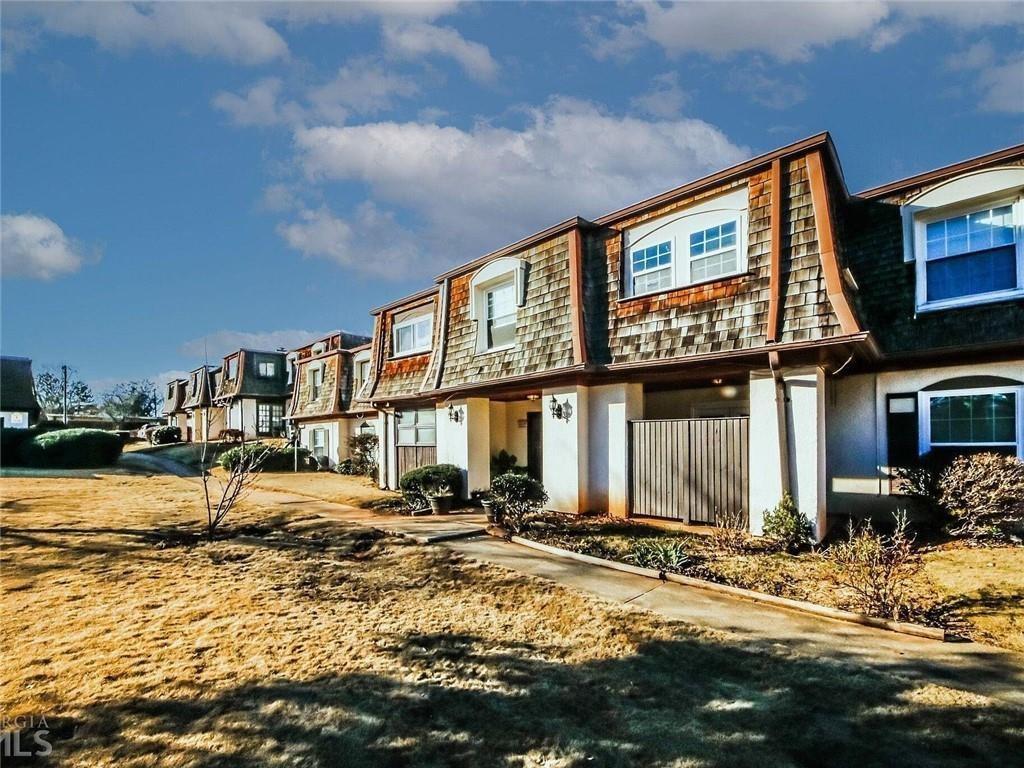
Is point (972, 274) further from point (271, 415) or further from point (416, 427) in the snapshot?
point (271, 415)

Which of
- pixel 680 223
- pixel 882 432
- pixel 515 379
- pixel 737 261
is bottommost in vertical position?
pixel 882 432

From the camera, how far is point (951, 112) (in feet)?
39.0

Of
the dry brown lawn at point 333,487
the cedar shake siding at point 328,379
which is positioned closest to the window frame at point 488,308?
the dry brown lawn at point 333,487

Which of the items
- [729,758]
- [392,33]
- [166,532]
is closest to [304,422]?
[166,532]

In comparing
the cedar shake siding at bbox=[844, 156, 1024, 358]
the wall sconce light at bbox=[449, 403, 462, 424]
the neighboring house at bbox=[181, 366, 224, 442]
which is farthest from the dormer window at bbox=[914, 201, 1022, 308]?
the neighboring house at bbox=[181, 366, 224, 442]

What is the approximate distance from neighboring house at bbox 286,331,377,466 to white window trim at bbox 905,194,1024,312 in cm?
1951

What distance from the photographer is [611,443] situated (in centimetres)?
1060

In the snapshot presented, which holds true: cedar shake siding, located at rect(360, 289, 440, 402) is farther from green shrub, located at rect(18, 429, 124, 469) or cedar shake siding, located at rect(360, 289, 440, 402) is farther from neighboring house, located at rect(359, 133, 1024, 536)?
green shrub, located at rect(18, 429, 124, 469)

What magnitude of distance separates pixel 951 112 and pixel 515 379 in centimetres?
1206

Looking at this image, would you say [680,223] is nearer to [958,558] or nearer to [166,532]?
[958,558]

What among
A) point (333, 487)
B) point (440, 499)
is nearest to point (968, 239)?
point (440, 499)

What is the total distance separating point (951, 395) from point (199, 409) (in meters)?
48.6

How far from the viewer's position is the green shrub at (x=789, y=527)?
25.4ft

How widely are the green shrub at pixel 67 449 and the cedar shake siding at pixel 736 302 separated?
84.0 feet
